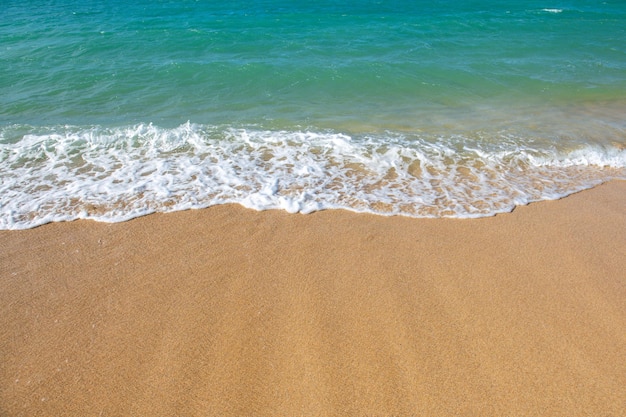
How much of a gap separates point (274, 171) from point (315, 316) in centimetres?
313

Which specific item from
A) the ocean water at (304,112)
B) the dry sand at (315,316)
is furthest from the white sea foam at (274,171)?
the dry sand at (315,316)

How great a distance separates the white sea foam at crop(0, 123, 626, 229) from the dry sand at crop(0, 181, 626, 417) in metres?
0.40

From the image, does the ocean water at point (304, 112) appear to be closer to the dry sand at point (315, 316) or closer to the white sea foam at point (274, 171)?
the white sea foam at point (274, 171)

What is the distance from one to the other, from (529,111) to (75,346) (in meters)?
9.29

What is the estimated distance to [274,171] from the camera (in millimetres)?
6398

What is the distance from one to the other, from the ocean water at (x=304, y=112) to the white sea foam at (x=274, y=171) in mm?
34

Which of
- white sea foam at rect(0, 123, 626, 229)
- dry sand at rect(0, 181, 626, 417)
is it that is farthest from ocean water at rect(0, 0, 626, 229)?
dry sand at rect(0, 181, 626, 417)

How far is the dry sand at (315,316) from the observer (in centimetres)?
309

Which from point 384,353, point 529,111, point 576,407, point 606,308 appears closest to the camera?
point 576,407

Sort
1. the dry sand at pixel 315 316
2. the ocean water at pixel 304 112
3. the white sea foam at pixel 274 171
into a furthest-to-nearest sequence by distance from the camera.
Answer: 1. the ocean water at pixel 304 112
2. the white sea foam at pixel 274 171
3. the dry sand at pixel 315 316

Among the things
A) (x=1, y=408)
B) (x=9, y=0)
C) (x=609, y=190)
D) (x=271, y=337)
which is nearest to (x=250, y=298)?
(x=271, y=337)

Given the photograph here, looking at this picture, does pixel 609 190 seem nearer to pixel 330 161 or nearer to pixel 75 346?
pixel 330 161

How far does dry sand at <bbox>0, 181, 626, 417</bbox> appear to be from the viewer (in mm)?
3086

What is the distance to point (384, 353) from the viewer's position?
338cm
